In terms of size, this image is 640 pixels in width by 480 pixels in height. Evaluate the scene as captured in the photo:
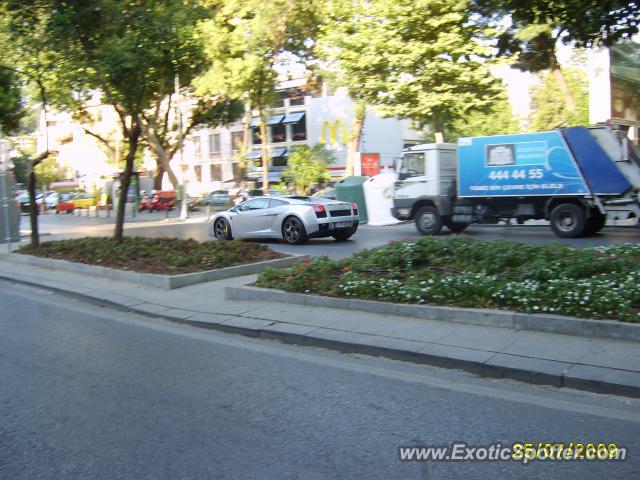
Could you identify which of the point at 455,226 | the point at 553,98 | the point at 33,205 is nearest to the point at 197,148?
the point at 553,98

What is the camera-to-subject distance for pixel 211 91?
107 ft

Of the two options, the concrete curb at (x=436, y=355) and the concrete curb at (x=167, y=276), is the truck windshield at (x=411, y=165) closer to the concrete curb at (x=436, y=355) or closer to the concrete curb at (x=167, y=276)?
the concrete curb at (x=167, y=276)

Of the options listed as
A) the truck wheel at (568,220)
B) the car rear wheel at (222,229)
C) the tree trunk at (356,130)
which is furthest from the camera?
the tree trunk at (356,130)

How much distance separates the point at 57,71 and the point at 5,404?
11314 mm

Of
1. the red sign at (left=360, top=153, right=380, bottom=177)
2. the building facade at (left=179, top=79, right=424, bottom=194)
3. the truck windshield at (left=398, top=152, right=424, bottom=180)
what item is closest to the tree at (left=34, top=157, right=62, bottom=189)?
the building facade at (left=179, top=79, right=424, bottom=194)

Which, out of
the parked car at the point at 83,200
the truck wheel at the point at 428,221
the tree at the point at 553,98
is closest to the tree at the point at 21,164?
the parked car at the point at 83,200

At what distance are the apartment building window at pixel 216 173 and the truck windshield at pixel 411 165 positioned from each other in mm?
48093

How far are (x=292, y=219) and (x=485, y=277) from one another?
894 centimetres

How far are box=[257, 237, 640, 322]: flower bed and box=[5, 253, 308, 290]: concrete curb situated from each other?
1.71m

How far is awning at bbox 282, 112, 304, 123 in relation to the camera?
5528cm

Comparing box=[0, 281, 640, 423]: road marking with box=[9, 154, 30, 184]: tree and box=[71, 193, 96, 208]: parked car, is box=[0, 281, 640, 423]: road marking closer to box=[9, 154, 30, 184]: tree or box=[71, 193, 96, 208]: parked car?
box=[9, 154, 30, 184]: tree

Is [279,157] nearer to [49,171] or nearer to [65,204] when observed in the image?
[65,204]

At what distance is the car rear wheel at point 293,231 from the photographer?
15727 mm

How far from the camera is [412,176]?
18359 millimetres
